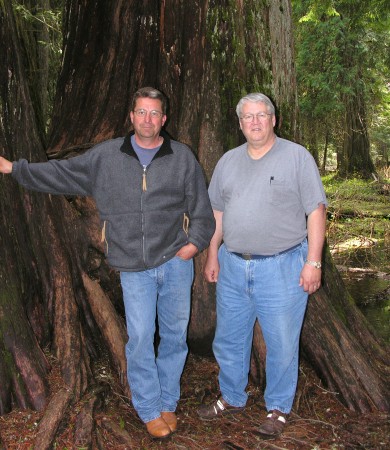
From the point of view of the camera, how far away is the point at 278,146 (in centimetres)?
328

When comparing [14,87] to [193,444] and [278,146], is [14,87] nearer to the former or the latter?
[278,146]

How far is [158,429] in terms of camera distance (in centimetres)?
345

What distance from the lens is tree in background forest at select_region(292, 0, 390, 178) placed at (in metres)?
16.4

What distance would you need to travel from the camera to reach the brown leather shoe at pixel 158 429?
344 cm

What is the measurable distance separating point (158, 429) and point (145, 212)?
4.74 feet

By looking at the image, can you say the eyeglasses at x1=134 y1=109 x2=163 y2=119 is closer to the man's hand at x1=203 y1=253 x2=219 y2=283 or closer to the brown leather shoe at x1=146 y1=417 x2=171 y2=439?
the man's hand at x1=203 y1=253 x2=219 y2=283

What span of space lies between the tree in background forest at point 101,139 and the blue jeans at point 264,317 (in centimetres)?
50

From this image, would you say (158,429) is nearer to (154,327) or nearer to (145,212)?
(154,327)

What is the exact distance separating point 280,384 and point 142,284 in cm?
119

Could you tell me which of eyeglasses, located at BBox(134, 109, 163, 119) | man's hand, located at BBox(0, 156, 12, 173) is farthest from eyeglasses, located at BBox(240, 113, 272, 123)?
man's hand, located at BBox(0, 156, 12, 173)

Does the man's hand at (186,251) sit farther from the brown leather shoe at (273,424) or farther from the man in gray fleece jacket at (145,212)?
the brown leather shoe at (273,424)

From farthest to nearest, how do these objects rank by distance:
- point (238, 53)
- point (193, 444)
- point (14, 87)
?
point (238, 53)
point (14, 87)
point (193, 444)

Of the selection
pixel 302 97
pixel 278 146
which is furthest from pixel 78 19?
pixel 302 97

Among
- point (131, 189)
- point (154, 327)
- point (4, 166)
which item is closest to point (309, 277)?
point (154, 327)
